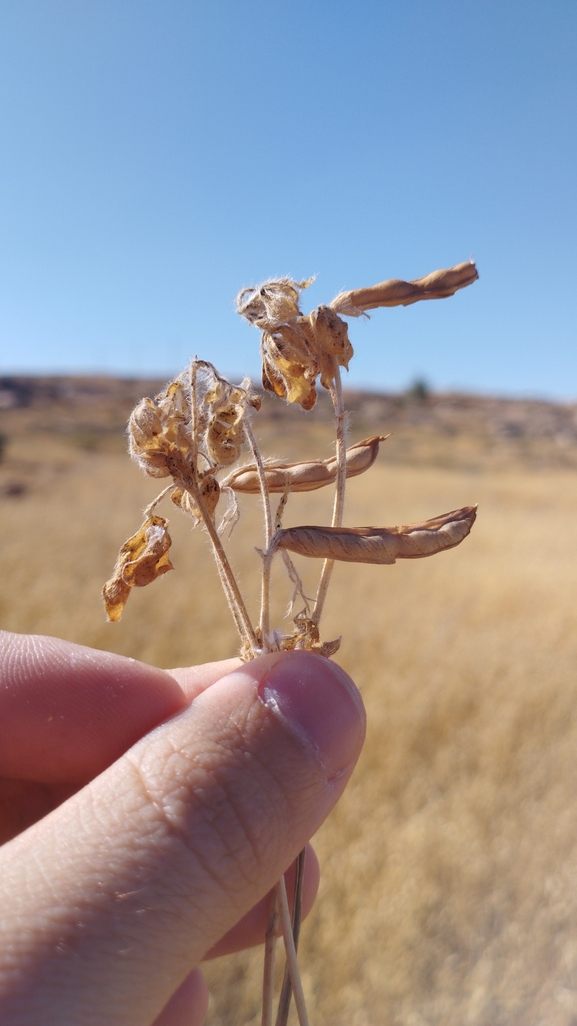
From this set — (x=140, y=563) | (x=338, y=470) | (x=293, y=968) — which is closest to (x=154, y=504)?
(x=140, y=563)

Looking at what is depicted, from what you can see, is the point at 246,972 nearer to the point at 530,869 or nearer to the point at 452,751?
the point at 530,869

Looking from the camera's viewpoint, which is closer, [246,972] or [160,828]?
[160,828]

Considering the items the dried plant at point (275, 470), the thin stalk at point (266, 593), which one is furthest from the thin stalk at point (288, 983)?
the thin stalk at point (266, 593)

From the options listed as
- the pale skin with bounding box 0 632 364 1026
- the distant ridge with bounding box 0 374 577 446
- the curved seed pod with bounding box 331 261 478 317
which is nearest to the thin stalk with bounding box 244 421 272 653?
the pale skin with bounding box 0 632 364 1026

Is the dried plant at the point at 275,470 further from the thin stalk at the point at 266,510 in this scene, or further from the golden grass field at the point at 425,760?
the golden grass field at the point at 425,760

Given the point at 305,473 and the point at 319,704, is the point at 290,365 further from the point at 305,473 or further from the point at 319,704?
the point at 319,704

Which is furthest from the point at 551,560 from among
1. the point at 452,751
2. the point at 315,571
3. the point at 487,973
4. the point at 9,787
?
the point at 9,787

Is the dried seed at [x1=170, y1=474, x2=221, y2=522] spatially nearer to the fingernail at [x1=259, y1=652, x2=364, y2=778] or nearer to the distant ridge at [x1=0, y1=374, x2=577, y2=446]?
the fingernail at [x1=259, y1=652, x2=364, y2=778]
